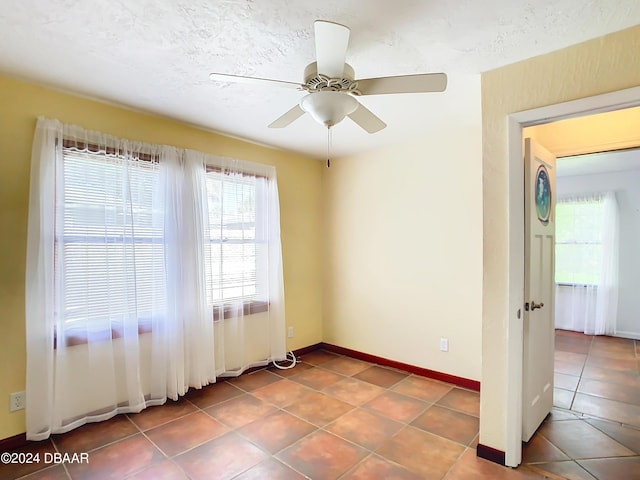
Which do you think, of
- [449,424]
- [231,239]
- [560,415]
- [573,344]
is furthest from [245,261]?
[573,344]

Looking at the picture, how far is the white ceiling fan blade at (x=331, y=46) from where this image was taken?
1237 mm

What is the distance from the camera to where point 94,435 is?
229cm

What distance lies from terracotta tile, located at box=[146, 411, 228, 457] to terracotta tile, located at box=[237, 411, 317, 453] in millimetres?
209

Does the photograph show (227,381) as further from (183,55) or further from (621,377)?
(621,377)

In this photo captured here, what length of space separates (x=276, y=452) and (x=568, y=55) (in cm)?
284

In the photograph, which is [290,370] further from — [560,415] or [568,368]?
[568,368]

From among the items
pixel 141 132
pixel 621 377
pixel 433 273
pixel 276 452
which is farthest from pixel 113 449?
pixel 621 377

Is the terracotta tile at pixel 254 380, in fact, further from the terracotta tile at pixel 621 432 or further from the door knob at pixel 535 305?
the terracotta tile at pixel 621 432

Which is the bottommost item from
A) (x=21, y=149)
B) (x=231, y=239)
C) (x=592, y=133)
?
(x=231, y=239)

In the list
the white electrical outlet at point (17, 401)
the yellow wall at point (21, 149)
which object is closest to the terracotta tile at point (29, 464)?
the yellow wall at point (21, 149)

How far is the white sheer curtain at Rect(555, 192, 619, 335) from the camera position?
4871 millimetres

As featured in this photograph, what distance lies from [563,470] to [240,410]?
2.16m

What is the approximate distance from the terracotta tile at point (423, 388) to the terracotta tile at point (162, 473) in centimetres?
185

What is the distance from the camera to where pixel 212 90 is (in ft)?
7.53
